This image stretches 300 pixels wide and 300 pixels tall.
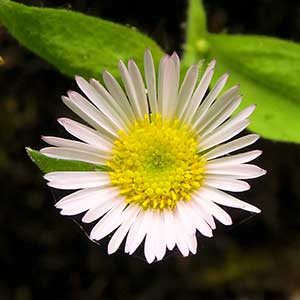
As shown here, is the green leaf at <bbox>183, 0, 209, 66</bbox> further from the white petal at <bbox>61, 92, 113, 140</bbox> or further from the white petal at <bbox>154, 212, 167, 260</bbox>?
the white petal at <bbox>154, 212, 167, 260</bbox>

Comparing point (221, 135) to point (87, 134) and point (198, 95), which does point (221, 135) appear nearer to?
point (198, 95)

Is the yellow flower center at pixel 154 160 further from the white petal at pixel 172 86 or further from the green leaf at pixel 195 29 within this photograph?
the green leaf at pixel 195 29

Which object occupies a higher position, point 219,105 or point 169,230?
point 219,105

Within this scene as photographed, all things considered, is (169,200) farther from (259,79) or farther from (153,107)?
(259,79)

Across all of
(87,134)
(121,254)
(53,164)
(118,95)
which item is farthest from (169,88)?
(121,254)

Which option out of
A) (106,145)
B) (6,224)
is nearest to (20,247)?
(6,224)
